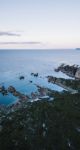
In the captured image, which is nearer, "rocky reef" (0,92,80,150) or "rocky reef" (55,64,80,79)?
"rocky reef" (0,92,80,150)

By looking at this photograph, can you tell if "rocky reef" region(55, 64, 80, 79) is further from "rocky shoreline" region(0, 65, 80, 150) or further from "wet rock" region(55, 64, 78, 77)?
"rocky shoreline" region(0, 65, 80, 150)

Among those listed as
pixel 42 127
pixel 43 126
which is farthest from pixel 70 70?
pixel 42 127

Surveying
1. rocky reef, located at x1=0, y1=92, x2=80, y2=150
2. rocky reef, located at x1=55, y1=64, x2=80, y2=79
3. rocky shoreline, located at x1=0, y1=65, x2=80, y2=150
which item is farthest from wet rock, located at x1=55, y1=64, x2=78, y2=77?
rocky reef, located at x1=0, y1=92, x2=80, y2=150

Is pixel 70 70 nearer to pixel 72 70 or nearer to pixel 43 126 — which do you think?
pixel 72 70

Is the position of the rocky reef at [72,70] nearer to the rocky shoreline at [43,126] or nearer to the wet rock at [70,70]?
the wet rock at [70,70]

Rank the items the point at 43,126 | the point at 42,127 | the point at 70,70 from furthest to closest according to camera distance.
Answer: the point at 70,70 < the point at 43,126 < the point at 42,127

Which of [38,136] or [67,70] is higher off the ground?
[38,136]

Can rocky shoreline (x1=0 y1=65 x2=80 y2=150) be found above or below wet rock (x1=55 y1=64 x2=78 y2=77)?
above

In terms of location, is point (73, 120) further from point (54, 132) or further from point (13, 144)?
point (13, 144)

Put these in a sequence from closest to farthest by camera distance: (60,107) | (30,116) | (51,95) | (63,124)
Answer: (63,124) < (30,116) < (60,107) < (51,95)

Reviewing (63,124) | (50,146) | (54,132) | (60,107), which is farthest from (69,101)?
(50,146)

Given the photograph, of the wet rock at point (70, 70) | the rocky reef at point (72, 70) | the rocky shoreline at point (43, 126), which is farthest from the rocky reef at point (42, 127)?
the wet rock at point (70, 70)
